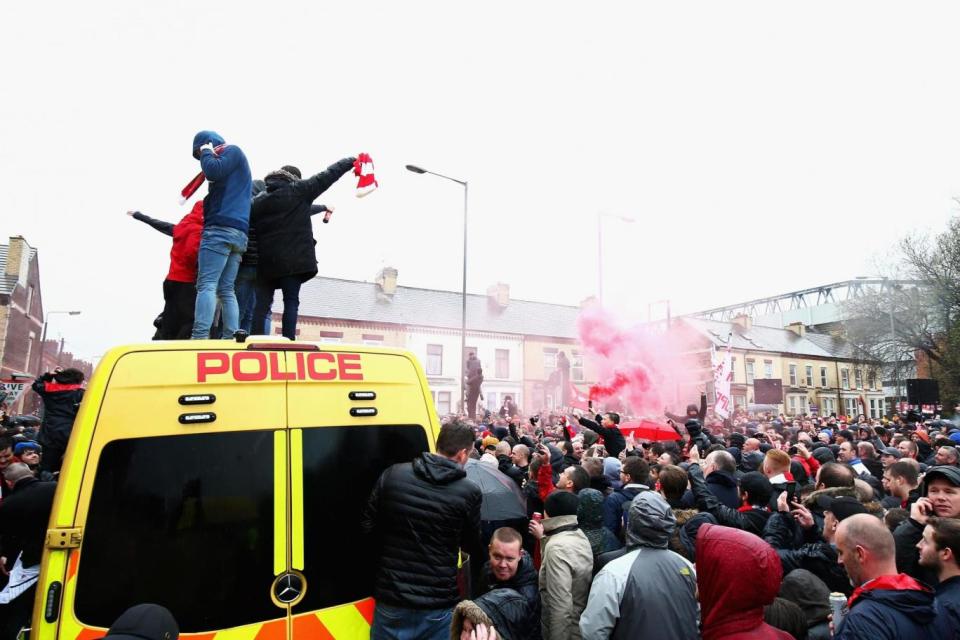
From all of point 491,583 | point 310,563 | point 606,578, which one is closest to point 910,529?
point 606,578

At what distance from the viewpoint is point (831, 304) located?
78062 mm

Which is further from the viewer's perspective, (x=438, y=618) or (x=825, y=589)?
(x=825, y=589)

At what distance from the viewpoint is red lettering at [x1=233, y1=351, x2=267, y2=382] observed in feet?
9.26

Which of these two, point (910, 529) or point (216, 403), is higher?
point (216, 403)

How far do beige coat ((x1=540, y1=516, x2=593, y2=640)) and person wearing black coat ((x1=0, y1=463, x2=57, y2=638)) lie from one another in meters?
3.05

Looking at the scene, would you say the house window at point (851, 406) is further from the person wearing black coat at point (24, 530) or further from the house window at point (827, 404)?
the person wearing black coat at point (24, 530)

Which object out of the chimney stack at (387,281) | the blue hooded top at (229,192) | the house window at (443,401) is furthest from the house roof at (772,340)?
the blue hooded top at (229,192)

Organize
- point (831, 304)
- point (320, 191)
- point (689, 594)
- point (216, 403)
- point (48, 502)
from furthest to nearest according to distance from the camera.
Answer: point (831, 304) < point (320, 191) < point (48, 502) < point (689, 594) < point (216, 403)

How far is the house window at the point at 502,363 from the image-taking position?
1745 inches

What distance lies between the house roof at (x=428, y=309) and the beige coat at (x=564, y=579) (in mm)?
36636

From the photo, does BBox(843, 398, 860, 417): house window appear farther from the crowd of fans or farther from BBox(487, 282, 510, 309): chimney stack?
the crowd of fans

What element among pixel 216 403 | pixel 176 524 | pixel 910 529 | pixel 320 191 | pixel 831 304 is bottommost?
pixel 910 529

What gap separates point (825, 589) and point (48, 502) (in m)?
4.79

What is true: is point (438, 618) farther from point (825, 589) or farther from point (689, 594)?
point (825, 589)
